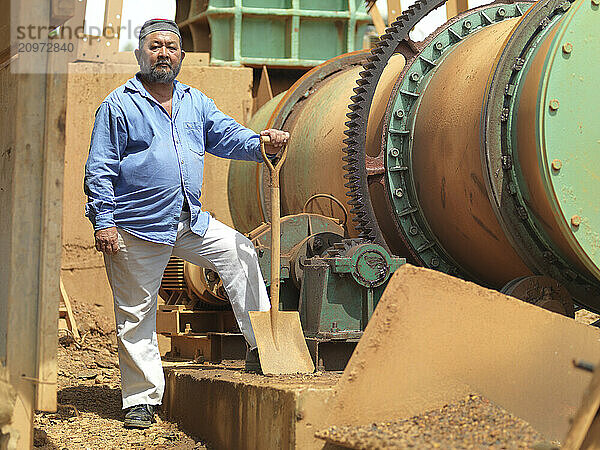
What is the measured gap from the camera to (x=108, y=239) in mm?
4121

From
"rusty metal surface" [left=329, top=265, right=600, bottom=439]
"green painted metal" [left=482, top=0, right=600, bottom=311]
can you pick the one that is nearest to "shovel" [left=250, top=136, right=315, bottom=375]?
"rusty metal surface" [left=329, top=265, right=600, bottom=439]

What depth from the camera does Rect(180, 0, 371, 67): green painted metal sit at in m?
8.18

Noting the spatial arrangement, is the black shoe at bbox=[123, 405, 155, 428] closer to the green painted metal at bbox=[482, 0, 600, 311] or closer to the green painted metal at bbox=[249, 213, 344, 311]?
the green painted metal at bbox=[249, 213, 344, 311]

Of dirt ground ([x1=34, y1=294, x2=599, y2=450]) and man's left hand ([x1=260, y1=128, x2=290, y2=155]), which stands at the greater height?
man's left hand ([x1=260, y1=128, x2=290, y2=155])

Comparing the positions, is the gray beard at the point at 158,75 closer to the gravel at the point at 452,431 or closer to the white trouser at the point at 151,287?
the white trouser at the point at 151,287

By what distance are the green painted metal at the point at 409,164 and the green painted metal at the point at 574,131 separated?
1.02 meters

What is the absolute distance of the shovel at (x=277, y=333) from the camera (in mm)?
4164

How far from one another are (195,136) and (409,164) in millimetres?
1254

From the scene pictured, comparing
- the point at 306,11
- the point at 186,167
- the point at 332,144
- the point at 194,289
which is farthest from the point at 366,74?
the point at 306,11

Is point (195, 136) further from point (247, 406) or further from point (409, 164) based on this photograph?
point (247, 406)

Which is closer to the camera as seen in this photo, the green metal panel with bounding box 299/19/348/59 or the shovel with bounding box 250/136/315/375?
the shovel with bounding box 250/136/315/375

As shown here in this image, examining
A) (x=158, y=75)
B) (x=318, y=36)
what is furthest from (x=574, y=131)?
(x=318, y=36)

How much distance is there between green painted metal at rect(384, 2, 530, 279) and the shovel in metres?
0.96

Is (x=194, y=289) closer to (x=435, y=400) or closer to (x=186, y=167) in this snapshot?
(x=186, y=167)
